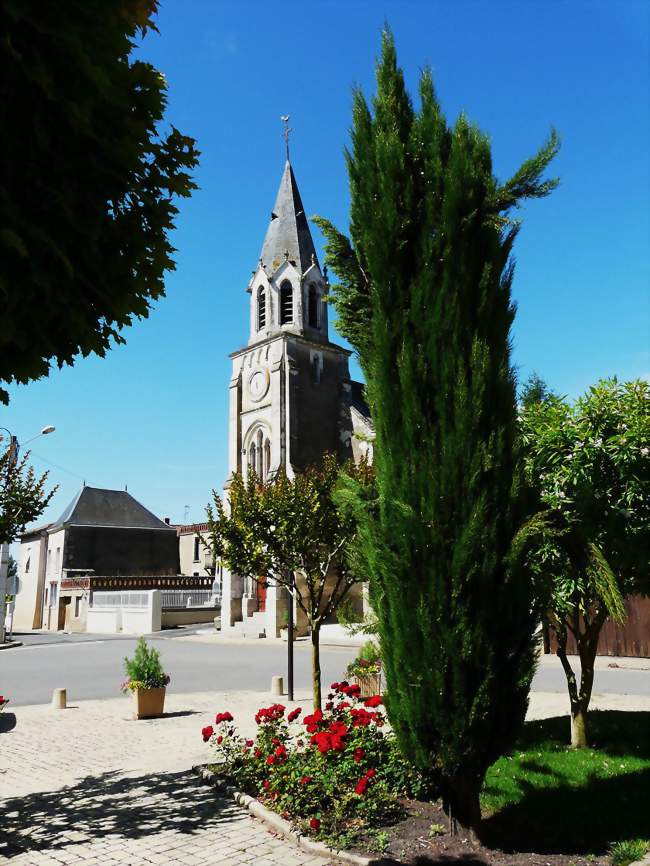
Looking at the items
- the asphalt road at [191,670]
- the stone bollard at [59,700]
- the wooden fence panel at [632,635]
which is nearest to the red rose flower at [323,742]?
the stone bollard at [59,700]

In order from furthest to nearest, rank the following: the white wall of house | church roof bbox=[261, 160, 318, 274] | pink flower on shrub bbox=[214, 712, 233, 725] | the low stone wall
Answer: the white wall of house, church roof bbox=[261, 160, 318, 274], the low stone wall, pink flower on shrub bbox=[214, 712, 233, 725]

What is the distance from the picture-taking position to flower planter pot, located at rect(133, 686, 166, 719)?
10672mm

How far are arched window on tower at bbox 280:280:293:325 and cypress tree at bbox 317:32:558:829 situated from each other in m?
29.5

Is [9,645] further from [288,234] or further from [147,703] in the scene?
[288,234]

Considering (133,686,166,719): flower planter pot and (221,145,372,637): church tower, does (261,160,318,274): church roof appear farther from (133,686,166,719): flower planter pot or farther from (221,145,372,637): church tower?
(133,686,166,719): flower planter pot

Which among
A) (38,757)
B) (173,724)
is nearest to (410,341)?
(38,757)

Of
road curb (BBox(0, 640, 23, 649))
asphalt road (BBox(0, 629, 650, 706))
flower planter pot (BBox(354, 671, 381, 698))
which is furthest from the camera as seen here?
road curb (BBox(0, 640, 23, 649))

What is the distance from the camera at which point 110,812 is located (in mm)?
5988

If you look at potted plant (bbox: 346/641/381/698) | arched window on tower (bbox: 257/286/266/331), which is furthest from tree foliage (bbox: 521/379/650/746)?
arched window on tower (bbox: 257/286/266/331)

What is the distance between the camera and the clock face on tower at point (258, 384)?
111 ft

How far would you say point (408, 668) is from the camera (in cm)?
493

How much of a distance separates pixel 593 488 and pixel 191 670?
13.6 m

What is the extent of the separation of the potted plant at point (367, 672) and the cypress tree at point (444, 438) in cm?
585

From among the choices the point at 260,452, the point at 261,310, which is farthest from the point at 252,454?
the point at 261,310
